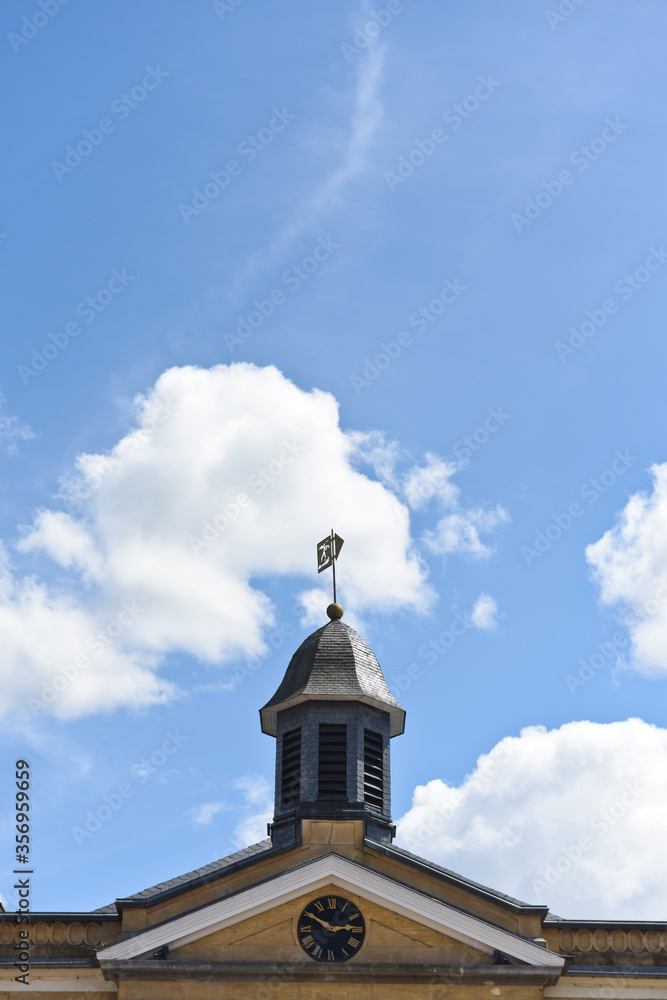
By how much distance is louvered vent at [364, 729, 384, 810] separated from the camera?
30.4 m

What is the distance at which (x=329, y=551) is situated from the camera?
3481cm

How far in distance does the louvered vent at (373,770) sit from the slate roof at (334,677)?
0.84 m

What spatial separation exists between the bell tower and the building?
5.01 ft

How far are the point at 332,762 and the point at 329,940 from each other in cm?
540

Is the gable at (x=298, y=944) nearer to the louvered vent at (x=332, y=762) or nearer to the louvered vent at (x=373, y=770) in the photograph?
the louvered vent at (x=332, y=762)

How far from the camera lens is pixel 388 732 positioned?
31781mm

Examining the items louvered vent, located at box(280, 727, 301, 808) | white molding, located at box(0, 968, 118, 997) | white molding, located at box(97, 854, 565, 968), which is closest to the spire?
louvered vent, located at box(280, 727, 301, 808)

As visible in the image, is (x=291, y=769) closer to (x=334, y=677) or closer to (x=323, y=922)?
(x=334, y=677)

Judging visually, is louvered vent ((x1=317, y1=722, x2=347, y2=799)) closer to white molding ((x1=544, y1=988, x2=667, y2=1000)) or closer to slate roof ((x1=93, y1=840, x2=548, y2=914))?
slate roof ((x1=93, y1=840, x2=548, y2=914))

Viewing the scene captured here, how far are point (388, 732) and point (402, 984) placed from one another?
766cm

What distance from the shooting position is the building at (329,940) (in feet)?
82.6

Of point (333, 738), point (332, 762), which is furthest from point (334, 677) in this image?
point (332, 762)

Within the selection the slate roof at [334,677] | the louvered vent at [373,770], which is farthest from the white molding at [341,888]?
the slate roof at [334,677]

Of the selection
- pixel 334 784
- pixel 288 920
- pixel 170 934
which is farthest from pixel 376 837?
pixel 170 934
